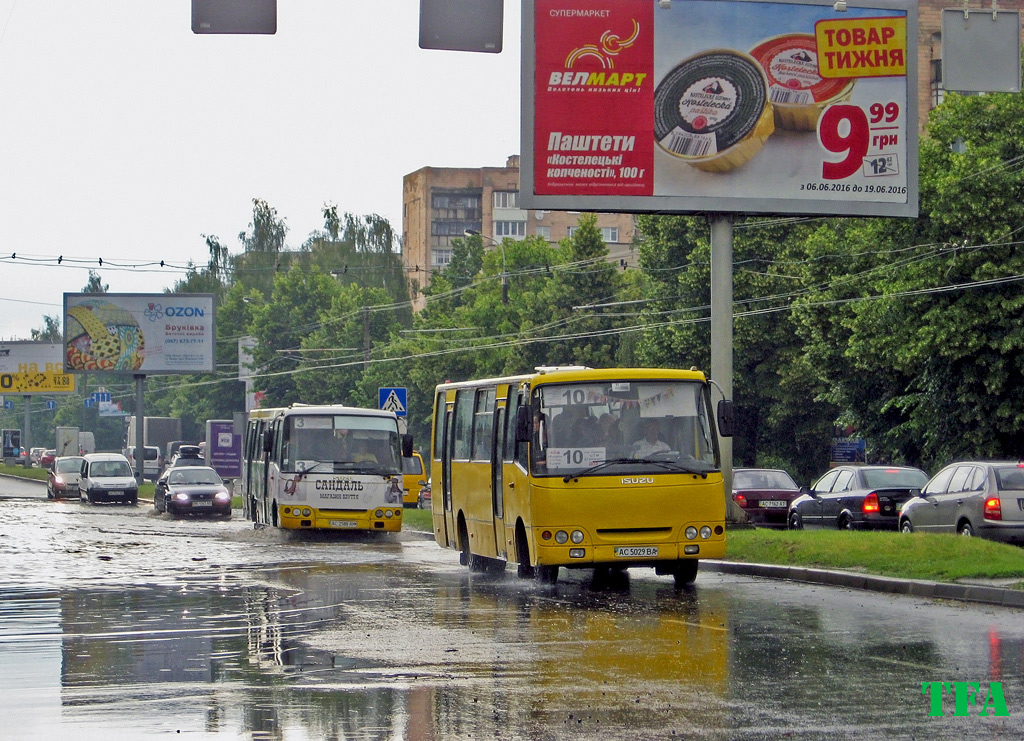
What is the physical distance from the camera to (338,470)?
30906 mm

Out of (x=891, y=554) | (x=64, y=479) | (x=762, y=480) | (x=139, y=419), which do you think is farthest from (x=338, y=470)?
(x=139, y=419)

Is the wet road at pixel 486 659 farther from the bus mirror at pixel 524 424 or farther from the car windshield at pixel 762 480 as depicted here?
the car windshield at pixel 762 480

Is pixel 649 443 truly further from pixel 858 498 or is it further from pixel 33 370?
pixel 33 370

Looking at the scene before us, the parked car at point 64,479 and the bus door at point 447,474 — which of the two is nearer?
the bus door at point 447,474

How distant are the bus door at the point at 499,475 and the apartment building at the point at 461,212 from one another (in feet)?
360

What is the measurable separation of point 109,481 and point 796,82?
37866 millimetres

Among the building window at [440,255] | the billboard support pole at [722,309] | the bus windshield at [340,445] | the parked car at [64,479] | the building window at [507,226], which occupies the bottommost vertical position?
the parked car at [64,479]

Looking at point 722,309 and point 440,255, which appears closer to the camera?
point 722,309

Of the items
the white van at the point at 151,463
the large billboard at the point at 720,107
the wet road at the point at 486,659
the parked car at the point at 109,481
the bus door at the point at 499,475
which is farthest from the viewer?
the white van at the point at 151,463

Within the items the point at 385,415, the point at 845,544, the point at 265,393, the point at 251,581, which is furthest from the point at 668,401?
the point at 265,393

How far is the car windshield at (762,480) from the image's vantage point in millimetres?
33125

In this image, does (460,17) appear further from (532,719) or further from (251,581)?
(251,581)

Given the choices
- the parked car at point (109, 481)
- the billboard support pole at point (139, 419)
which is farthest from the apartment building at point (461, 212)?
the parked car at point (109, 481)

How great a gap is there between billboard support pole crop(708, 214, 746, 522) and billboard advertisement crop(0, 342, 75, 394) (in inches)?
3363
